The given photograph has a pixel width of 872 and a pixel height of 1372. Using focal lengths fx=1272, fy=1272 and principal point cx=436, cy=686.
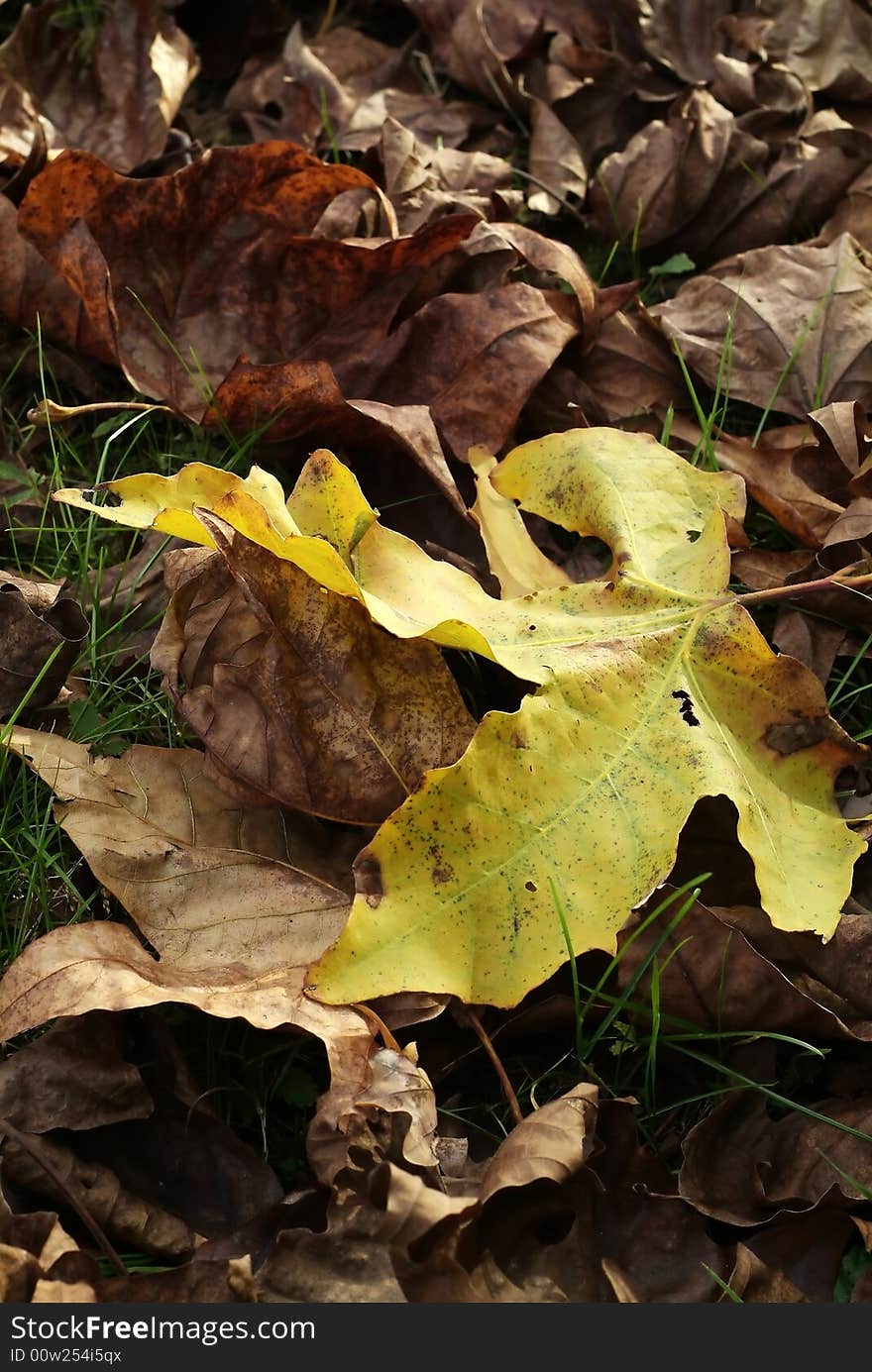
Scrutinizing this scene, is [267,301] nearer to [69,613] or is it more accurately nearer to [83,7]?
[69,613]

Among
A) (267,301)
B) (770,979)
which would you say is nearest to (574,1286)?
(770,979)

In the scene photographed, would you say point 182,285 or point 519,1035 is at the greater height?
point 182,285

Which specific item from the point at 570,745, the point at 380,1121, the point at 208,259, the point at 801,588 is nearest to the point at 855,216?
the point at 801,588

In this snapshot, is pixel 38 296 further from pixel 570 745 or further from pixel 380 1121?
pixel 380 1121

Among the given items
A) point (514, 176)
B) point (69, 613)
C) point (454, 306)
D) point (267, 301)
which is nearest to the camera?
point (69, 613)

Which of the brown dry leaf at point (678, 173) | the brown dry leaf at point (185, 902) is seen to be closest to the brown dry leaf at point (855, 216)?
the brown dry leaf at point (678, 173)

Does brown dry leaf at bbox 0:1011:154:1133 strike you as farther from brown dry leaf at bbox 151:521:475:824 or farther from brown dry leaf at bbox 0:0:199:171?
brown dry leaf at bbox 0:0:199:171
